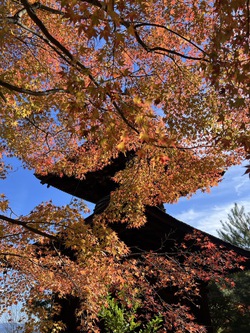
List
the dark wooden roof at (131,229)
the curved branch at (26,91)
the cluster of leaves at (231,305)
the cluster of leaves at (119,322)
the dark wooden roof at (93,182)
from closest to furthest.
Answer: the curved branch at (26,91), the cluster of leaves at (119,322), the dark wooden roof at (131,229), the dark wooden roof at (93,182), the cluster of leaves at (231,305)

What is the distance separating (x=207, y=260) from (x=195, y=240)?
2.04 ft

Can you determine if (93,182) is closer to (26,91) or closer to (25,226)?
(25,226)

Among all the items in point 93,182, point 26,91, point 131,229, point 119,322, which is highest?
point 93,182

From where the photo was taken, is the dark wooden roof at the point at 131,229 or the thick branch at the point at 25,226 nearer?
the thick branch at the point at 25,226

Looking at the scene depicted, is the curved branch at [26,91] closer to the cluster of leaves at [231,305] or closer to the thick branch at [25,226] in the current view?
the thick branch at [25,226]

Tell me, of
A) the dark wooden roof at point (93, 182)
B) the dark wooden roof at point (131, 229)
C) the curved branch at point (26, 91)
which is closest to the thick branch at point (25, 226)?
the curved branch at point (26, 91)

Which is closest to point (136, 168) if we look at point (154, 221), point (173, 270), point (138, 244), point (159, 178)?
point (159, 178)

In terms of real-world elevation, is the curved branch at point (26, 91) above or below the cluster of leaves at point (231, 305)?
above

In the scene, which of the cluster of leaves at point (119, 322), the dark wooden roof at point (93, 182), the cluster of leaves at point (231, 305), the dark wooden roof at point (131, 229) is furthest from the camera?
the cluster of leaves at point (231, 305)

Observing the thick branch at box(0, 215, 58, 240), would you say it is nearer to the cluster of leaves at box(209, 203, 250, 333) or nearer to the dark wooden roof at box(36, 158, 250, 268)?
the dark wooden roof at box(36, 158, 250, 268)

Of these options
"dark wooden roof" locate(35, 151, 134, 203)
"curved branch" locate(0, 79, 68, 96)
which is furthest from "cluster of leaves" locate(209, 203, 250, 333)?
"curved branch" locate(0, 79, 68, 96)

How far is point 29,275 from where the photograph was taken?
7.49 metres

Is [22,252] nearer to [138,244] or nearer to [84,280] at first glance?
[84,280]

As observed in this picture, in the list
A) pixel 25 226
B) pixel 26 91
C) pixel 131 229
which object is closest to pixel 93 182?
pixel 131 229
